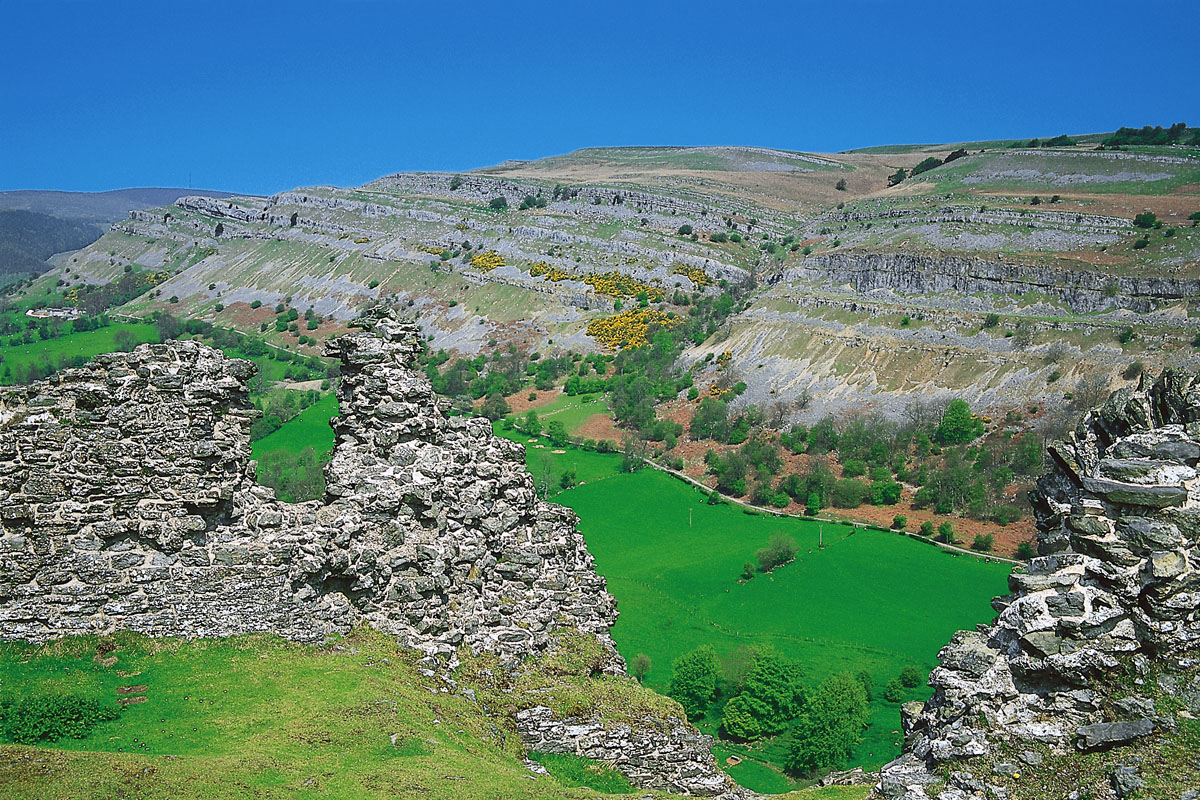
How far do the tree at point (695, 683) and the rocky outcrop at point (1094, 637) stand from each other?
1510 inches

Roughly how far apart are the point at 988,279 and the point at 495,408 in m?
74.1

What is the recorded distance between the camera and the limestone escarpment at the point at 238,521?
60.1 feet

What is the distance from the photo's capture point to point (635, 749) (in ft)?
66.1

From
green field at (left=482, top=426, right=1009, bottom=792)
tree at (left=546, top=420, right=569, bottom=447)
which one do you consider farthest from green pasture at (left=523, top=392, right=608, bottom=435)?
green field at (left=482, top=426, right=1009, bottom=792)

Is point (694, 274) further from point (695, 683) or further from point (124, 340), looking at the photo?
point (695, 683)

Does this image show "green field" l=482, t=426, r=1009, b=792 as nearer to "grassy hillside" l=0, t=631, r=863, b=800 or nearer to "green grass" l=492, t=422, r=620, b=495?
"green grass" l=492, t=422, r=620, b=495

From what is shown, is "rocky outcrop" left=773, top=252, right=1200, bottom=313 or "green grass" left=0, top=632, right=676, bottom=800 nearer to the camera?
"green grass" left=0, top=632, right=676, bottom=800

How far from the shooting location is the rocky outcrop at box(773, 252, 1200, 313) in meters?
122

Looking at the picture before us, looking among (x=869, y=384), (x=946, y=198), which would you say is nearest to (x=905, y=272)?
(x=869, y=384)

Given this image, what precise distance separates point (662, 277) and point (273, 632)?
6979 inches

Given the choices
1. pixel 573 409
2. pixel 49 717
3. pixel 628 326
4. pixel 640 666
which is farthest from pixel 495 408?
pixel 49 717

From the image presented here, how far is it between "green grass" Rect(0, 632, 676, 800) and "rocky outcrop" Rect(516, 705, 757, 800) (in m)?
1.04

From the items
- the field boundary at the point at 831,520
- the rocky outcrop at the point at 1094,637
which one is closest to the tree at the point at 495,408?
the field boundary at the point at 831,520

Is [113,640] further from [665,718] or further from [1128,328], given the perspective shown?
Answer: [1128,328]
